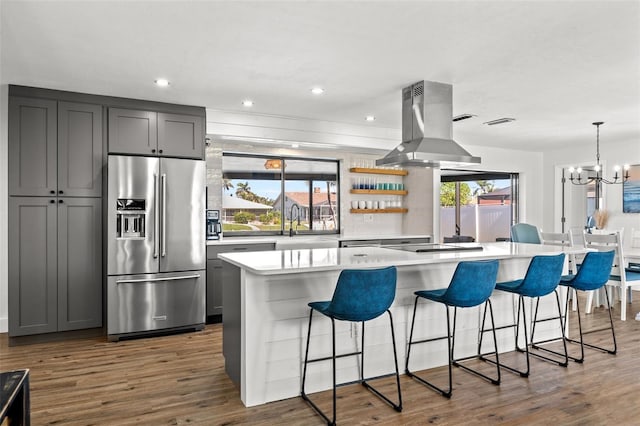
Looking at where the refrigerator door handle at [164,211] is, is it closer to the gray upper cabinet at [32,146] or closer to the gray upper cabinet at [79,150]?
the gray upper cabinet at [79,150]

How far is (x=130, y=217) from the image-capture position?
429 cm

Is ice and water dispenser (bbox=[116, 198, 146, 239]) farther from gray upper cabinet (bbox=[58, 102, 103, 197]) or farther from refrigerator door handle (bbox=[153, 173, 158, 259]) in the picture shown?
gray upper cabinet (bbox=[58, 102, 103, 197])

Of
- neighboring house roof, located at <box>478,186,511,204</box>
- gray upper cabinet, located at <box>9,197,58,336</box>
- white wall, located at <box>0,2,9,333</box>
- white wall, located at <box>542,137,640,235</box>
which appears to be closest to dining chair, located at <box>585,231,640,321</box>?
white wall, located at <box>542,137,640,235</box>

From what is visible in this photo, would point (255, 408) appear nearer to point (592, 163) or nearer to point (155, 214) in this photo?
point (155, 214)

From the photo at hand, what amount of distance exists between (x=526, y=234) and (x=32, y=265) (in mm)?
5809

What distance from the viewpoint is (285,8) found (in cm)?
255

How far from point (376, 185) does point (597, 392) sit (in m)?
4.30

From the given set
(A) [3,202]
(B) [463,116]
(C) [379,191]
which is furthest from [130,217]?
(B) [463,116]

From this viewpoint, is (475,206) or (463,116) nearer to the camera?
(463,116)

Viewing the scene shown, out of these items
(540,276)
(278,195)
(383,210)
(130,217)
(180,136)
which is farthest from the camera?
(383,210)

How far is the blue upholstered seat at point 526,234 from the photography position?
19.4 feet

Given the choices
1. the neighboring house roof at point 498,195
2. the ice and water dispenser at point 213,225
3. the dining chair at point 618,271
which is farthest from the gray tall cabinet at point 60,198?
the neighboring house roof at point 498,195

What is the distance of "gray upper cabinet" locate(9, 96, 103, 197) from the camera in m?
4.04

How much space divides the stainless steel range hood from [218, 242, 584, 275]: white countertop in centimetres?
83
